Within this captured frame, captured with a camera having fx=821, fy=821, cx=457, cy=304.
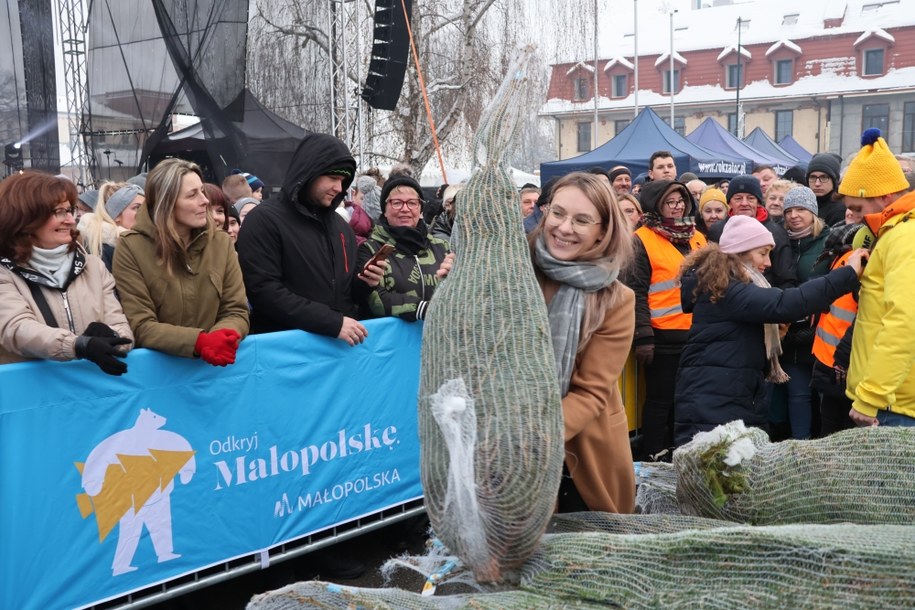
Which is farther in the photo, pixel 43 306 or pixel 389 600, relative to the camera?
pixel 43 306

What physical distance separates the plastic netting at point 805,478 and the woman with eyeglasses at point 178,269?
7.05 ft

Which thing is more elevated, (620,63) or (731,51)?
(731,51)

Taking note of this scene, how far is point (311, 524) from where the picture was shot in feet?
13.4

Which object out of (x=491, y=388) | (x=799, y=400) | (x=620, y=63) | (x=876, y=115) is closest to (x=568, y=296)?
(x=491, y=388)

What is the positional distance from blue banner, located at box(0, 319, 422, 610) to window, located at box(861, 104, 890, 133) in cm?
6032

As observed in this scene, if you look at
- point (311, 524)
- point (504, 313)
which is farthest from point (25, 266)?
point (504, 313)

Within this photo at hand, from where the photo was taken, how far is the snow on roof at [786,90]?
182 feet

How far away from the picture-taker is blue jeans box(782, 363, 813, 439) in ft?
18.0

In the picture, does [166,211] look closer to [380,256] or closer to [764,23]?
[380,256]

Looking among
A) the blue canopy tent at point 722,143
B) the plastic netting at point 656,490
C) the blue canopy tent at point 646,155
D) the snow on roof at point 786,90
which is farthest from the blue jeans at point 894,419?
the snow on roof at point 786,90

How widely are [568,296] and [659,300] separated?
3644 mm

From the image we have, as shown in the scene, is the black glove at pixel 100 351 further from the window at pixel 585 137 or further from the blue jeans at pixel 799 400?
the window at pixel 585 137

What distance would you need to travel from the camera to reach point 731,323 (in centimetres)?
432

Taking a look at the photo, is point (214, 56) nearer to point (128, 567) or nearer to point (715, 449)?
point (128, 567)
